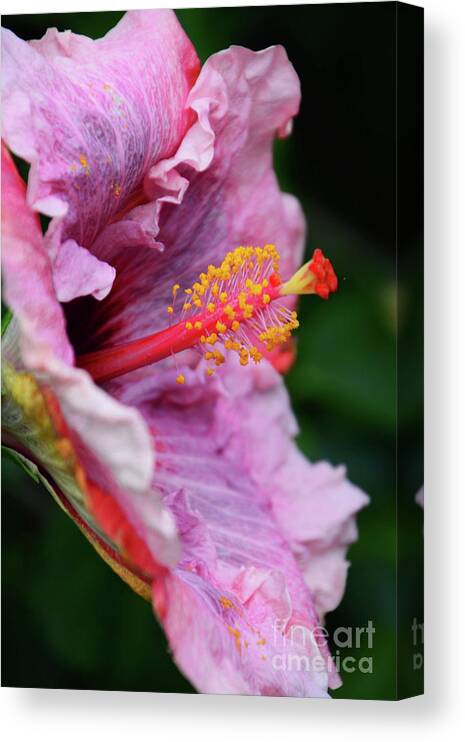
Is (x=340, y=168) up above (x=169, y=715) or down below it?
above

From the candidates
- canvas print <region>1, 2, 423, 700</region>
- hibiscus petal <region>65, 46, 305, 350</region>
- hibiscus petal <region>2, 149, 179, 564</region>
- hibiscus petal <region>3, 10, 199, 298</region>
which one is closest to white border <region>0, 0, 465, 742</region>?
canvas print <region>1, 2, 423, 700</region>

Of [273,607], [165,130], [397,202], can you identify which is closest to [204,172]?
[165,130]

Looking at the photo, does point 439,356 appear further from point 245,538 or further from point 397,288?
point 245,538

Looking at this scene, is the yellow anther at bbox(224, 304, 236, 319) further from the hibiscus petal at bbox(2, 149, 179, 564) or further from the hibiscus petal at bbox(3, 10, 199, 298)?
the hibiscus petal at bbox(2, 149, 179, 564)

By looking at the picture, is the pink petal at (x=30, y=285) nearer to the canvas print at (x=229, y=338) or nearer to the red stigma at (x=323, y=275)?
the canvas print at (x=229, y=338)

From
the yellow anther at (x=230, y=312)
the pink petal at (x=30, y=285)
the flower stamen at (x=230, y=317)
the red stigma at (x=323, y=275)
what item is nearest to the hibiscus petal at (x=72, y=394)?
the pink petal at (x=30, y=285)

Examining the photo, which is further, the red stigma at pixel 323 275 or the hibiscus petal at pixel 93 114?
the red stigma at pixel 323 275

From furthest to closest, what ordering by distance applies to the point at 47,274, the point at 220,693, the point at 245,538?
the point at 245,538 → the point at 220,693 → the point at 47,274
